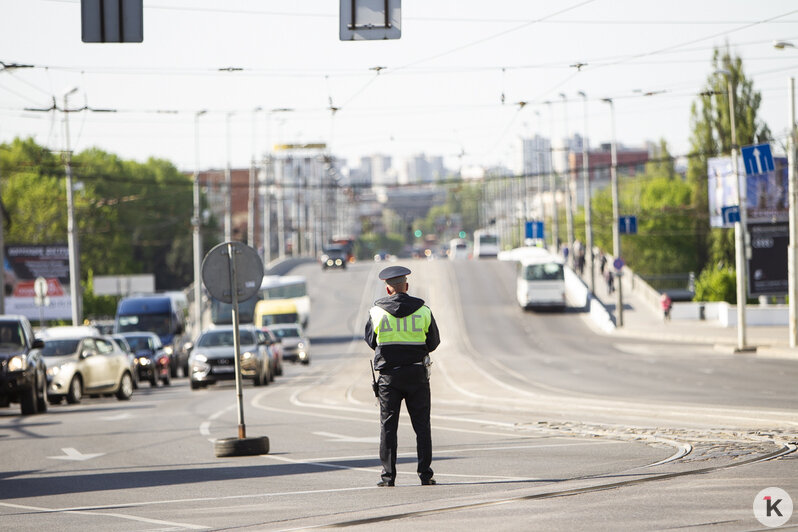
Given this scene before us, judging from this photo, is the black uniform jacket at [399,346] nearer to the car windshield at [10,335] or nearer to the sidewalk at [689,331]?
the car windshield at [10,335]

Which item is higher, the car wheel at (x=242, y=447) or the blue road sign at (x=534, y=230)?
the blue road sign at (x=534, y=230)

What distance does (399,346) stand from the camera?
10438 mm

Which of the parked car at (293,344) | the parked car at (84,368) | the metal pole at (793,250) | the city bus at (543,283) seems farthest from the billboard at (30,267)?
the metal pole at (793,250)

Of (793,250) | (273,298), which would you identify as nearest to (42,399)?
(793,250)

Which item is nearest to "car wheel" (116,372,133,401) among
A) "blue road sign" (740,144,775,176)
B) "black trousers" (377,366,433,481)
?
"black trousers" (377,366,433,481)

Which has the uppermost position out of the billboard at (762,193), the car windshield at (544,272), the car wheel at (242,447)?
the billboard at (762,193)

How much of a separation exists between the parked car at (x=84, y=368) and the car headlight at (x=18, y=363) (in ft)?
10.3

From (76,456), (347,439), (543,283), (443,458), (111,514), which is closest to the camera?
(111,514)

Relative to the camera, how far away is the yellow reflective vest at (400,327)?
1044cm

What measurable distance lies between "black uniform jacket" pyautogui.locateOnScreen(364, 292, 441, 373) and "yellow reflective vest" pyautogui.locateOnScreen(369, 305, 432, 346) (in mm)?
28

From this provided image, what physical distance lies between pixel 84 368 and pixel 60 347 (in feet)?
3.71

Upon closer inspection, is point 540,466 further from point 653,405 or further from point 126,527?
point 653,405

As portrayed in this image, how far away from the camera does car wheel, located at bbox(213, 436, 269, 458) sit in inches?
567

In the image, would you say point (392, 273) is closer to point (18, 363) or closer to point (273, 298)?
point (18, 363)
